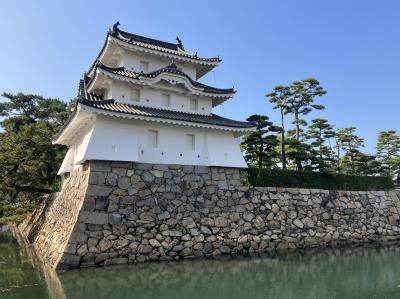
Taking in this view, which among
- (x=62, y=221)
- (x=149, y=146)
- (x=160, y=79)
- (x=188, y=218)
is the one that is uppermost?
(x=160, y=79)

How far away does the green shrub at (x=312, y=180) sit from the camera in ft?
43.1

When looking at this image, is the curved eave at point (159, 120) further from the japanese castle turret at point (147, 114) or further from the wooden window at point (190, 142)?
the wooden window at point (190, 142)

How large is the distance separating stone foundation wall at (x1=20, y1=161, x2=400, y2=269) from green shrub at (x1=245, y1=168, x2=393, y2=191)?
1.09 ft

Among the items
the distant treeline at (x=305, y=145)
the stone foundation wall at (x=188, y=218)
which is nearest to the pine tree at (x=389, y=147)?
the distant treeline at (x=305, y=145)

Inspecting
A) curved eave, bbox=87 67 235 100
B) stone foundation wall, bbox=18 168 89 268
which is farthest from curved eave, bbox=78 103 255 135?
stone foundation wall, bbox=18 168 89 268

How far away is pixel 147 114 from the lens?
10.9m

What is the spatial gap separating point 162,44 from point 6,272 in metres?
10.2

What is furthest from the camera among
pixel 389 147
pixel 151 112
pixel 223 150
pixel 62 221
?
pixel 389 147

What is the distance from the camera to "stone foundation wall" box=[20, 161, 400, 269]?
377 inches

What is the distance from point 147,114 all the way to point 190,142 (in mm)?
2096

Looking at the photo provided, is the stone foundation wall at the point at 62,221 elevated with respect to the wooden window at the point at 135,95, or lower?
lower

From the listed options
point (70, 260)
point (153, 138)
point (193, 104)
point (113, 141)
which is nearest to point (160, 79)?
point (193, 104)

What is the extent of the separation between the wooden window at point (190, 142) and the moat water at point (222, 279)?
13.0ft

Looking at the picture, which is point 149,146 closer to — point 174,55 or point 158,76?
point 158,76
